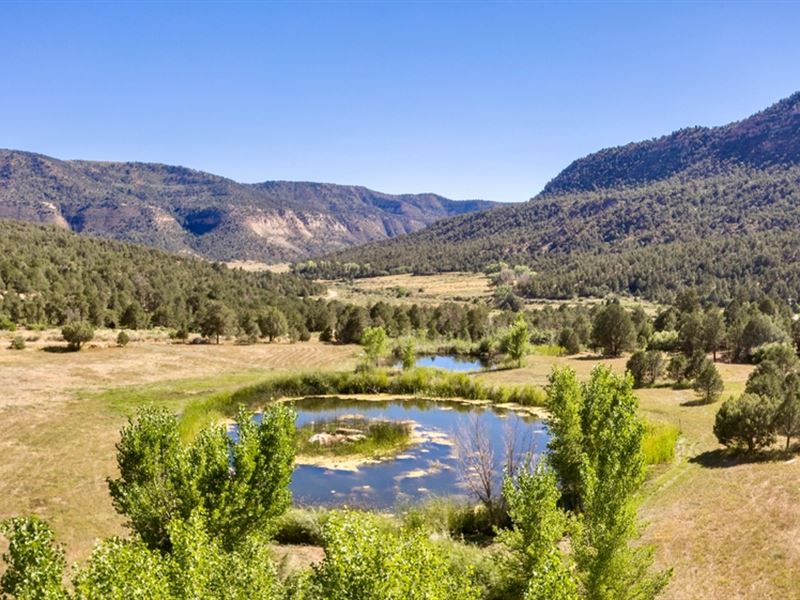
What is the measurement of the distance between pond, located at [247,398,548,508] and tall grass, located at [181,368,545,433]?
10.0 feet

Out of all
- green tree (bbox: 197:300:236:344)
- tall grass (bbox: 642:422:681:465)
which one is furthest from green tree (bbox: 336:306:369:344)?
tall grass (bbox: 642:422:681:465)

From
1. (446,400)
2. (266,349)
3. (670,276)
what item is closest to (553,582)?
(446,400)

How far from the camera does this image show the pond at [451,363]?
99.6 meters

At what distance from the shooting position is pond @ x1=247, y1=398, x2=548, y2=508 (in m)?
43.6

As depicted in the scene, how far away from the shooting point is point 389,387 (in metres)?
76.4

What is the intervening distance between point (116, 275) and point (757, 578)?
137677 millimetres

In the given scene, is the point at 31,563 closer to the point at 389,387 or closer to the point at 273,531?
the point at 273,531

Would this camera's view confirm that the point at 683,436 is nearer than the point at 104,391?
Yes

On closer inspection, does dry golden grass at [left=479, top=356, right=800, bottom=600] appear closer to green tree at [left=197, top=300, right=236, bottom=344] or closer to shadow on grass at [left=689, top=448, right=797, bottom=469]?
shadow on grass at [left=689, top=448, right=797, bottom=469]

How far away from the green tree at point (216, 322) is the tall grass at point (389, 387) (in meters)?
33.5

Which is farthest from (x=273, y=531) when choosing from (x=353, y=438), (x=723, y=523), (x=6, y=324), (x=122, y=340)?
(x=6, y=324)

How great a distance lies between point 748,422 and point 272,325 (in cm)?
8540

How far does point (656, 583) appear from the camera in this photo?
22.3 metres

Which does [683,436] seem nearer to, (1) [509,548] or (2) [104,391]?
(1) [509,548]
